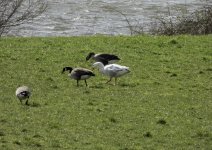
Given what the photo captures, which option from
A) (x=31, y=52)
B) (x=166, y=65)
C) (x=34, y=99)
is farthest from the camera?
(x=31, y=52)

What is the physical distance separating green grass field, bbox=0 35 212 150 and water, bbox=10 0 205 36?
6.26 metres

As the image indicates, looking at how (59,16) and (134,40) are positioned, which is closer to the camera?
(134,40)

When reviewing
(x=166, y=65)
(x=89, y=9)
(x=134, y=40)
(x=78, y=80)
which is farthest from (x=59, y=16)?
(x=78, y=80)

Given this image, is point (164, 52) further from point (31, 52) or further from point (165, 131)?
point (165, 131)

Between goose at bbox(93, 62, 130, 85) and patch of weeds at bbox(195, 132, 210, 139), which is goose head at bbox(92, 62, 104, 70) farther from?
patch of weeds at bbox(195, 132, 210, 139)

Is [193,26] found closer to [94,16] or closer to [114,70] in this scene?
[94,16]

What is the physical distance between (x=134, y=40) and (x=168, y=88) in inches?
221

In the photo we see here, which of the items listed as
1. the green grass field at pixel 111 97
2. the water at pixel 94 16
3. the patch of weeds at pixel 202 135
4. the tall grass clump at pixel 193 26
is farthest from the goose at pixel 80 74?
the water at pixel 94 16

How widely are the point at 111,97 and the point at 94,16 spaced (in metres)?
16.2

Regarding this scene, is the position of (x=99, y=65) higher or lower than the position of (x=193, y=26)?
higher

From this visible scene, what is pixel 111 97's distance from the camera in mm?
14406

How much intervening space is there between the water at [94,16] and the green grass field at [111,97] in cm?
626

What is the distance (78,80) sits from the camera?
50.3 feet

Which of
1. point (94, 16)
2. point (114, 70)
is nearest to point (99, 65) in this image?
point (114, 70)
